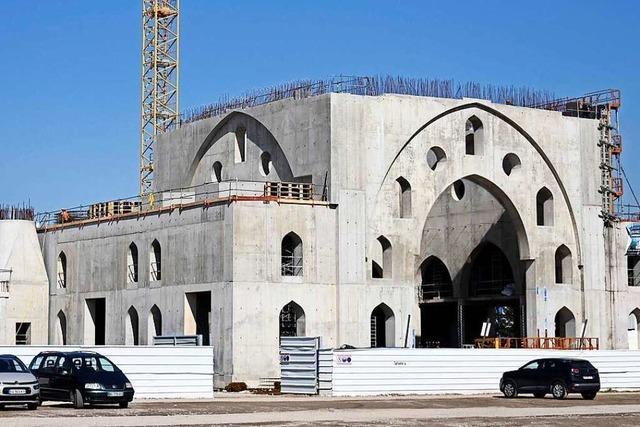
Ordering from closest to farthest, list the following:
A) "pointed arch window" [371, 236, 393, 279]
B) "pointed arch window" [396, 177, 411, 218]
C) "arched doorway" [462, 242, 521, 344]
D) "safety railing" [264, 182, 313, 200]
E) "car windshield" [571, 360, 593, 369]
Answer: "car windshield" [571, 360, 593, 369] < "safety railing" [264, 182, 313, 200] < "pointed arch window" [371, 236, 393, 279] < "pointed arch window" [396, 177, 411, 218] < "arched doorway" [462, 242, 521, 344]

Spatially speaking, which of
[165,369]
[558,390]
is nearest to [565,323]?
[558,390]

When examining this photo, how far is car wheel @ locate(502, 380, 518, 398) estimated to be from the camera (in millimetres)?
45844

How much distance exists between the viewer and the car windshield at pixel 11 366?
3469 centimetres

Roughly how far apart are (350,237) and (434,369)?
1167 cm

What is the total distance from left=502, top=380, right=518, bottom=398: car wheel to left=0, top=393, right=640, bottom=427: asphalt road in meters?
0.55

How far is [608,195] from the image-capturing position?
226 feet

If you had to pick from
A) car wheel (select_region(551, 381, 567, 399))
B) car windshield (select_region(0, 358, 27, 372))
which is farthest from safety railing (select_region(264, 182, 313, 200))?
car windshield (select_region(0, 358, 27, 372))

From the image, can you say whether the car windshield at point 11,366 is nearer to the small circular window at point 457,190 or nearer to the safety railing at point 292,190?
the safety railing at point 292,190

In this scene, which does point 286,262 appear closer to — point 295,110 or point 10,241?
point 295,110

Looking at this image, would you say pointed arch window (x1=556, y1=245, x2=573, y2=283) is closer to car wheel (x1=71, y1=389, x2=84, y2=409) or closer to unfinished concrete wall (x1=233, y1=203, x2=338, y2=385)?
unfinished concrete wall (x1=233, y1=203, x2=338, y2=385)

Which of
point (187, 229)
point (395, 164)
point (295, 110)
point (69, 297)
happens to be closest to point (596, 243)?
point (395, 164)

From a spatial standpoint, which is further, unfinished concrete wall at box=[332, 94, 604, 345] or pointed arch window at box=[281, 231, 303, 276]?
unfinished concrete wall at box=[332, 94, 604, 345]

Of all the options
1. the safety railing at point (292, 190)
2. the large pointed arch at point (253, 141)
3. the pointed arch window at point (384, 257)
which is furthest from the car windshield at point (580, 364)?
the large pointed arch at point (253, 141)

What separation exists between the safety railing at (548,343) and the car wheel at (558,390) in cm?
1715
